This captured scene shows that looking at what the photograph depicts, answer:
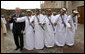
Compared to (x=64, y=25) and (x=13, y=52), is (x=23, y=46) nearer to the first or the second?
(x=13, y=52)

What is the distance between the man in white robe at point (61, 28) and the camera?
24.9 feet

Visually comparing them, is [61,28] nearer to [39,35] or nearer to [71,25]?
[71,25]

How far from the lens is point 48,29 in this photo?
7.46 m

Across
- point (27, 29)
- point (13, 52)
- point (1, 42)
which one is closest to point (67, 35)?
point (27, 29)

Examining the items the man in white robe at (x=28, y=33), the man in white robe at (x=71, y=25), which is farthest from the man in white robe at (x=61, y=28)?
the man in white robe at (x=28, y=33)

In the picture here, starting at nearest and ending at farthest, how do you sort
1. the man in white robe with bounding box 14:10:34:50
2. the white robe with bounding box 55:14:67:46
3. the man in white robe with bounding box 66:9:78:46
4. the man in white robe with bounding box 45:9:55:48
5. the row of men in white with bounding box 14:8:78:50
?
the man in white robe with bounding box 14:10:34:50
the row of men in white with bounding box 14:8:78:50
the man in white robe with bounding box 45:9:55:48
the man in white robe with bounding box 66:9:78:46
the white robe with bounding box 55:14:67:46

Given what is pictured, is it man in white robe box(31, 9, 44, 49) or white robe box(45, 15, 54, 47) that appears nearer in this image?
man in white robe box(31, 9, 44, 49)

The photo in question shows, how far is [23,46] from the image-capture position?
23.8ft

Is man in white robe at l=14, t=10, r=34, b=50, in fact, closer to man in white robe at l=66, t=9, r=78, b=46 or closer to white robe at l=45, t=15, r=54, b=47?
white robe at l=45, t=15, r=54, b=47

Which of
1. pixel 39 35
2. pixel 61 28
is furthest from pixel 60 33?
pixel 39 35

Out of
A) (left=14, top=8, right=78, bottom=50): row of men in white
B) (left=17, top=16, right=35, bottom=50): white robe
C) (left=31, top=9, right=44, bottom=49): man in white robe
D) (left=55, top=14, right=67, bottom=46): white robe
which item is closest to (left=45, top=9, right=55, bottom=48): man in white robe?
(left=14, top=8, right=78, bottom=50): row of men in white

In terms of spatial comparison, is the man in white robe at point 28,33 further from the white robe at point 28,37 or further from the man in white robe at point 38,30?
the man in white robe at point 38,30

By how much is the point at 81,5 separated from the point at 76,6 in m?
1.55

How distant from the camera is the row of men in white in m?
7.09
